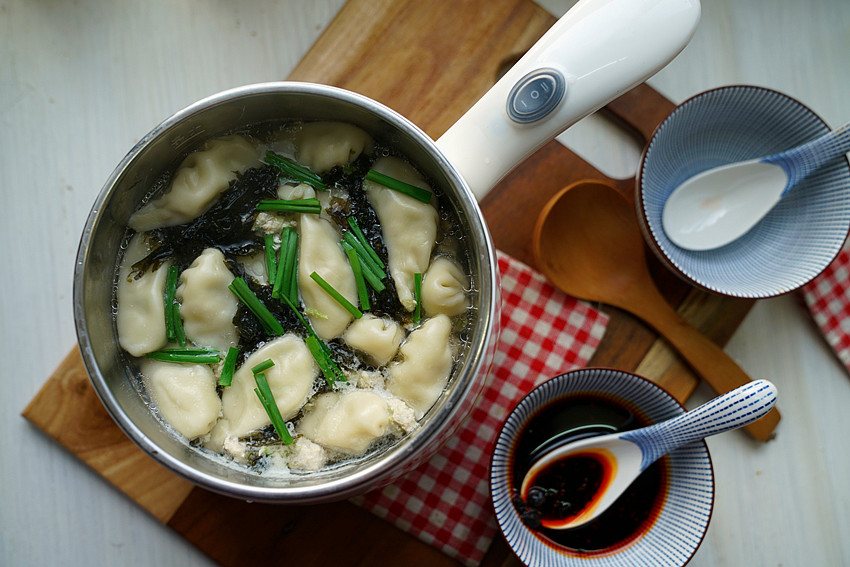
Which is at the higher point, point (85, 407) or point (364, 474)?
point (364, 474)

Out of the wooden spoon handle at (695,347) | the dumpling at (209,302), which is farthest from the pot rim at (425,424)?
the wooden spoon handle at (695,347)

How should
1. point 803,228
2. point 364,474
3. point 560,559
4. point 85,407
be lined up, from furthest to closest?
point 803,228, point 85,407, point 560,559, point 364,474

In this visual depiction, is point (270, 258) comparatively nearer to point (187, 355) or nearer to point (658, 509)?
point (187, 355)

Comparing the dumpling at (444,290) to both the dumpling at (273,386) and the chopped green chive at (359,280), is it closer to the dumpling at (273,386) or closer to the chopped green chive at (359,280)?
Result: the chopped green chive at (359,280)

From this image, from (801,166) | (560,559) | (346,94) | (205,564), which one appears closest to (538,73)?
(346,94)

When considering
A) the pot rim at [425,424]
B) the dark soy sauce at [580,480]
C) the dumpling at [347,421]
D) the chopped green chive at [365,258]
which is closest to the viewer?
the pot rim at [425,424]

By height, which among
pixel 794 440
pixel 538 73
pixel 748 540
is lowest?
pixel 748 540

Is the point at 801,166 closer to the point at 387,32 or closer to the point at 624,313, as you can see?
the point at 624,313
